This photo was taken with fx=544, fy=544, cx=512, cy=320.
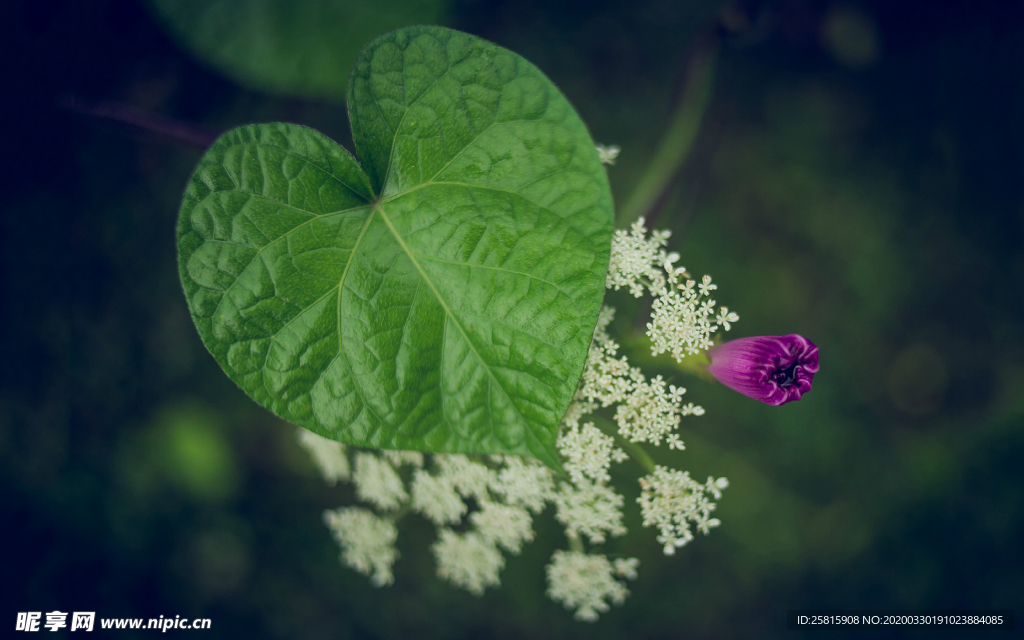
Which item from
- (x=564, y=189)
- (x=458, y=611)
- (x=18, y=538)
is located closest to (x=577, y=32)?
(x=564, y=189)

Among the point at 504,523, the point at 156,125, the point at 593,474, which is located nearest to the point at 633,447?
the point at 593,474

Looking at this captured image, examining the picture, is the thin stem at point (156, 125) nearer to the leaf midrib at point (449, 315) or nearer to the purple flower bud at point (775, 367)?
the leaf midrib at point (449, 315)

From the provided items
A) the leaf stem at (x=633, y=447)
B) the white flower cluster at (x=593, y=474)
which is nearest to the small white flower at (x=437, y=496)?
the white flower cluster at (x=593, y=474)

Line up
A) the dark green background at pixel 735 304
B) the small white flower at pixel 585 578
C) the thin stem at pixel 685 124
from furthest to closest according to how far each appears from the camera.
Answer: the dark green background at pixel 735 304
the thin stem at pixel 685 124
the small white flower at pixel 585 578

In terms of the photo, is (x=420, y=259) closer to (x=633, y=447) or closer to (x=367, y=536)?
(x=633, y=447)

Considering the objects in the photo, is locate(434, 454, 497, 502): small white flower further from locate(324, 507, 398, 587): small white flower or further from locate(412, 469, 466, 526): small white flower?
locate(324, 507, 398, 587): small white flower
